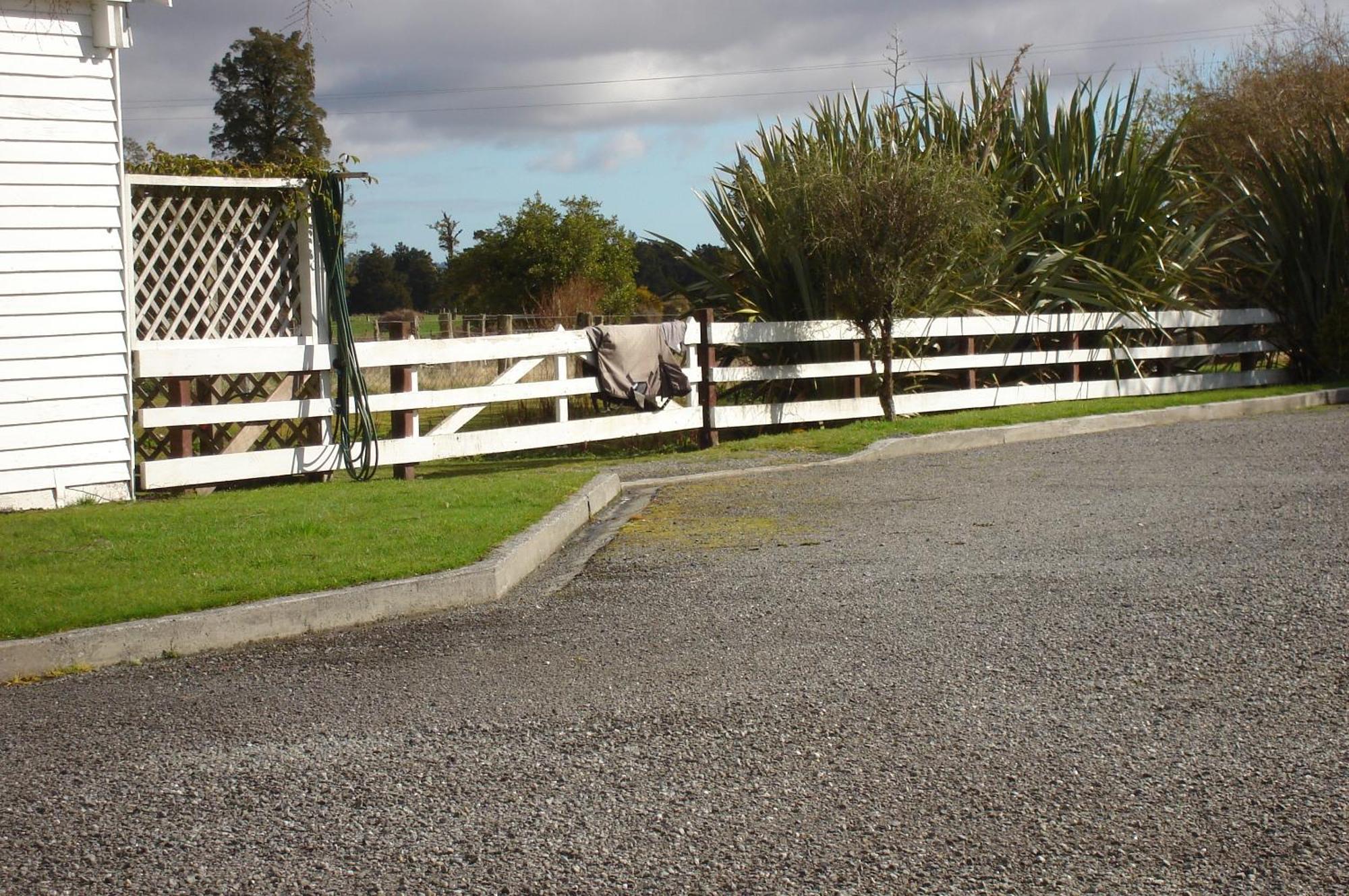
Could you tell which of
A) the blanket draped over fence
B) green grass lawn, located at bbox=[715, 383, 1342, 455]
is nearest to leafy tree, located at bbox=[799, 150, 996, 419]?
green grass lawn, located at bbox=[715, 383, 1342, 455]

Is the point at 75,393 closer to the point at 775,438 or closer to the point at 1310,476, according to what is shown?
the point at 775,438

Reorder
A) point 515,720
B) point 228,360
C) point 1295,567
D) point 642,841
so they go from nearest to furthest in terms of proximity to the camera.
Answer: point 642,841
point 515,720
point 1295,567
point 228,360

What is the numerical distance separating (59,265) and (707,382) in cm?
652

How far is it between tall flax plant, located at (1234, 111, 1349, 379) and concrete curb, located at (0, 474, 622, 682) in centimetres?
1607

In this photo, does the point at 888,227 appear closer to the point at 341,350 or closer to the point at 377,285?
the point at 341,350

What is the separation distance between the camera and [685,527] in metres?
8.68

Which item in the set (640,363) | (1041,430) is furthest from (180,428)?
(1041,430)

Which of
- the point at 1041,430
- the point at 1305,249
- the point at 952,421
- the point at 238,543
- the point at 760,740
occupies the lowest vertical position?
the point at 760,740

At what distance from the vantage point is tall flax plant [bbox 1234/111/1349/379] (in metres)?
19.2

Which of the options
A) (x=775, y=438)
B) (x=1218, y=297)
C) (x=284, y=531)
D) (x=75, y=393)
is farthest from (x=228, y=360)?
(x=1218, y=297)

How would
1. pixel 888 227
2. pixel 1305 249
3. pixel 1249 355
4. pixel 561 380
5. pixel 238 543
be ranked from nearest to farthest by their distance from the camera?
pixel 238 543 → pixel 561 380 → pixel 888 227 → pixel 1305 249 → pixel 1249 355

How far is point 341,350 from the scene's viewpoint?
11.0 m

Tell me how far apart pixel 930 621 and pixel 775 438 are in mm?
8108

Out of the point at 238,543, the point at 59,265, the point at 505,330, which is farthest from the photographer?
the point at 505,330
